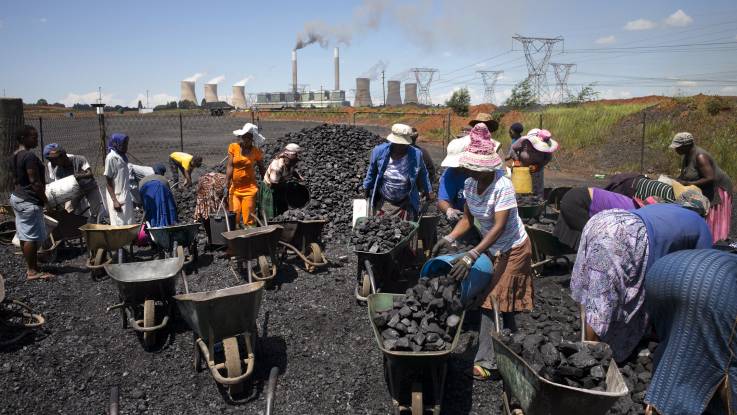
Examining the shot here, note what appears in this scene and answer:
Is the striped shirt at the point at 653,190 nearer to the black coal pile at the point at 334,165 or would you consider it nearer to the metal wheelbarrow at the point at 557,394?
the metal wheelbarrow at the point at 557,394

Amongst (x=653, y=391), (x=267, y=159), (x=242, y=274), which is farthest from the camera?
(x=267, y=159)

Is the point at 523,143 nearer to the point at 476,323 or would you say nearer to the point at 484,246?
the point at 476,323

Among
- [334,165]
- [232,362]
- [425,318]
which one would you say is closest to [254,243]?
[232,362]

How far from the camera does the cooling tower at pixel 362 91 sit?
75438 millimetres

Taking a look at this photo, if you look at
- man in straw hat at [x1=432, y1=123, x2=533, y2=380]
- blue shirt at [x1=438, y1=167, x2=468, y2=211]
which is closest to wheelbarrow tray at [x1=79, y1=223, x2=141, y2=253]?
blue shirt at [x1=438, y1=167, x2=468, y2=211]

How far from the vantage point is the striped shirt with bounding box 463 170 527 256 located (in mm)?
3750

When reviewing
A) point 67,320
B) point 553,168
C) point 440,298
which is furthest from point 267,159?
point 553,168

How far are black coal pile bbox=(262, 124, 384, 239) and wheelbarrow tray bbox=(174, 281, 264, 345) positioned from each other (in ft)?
13.4

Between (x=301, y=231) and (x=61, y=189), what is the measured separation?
3846 millimetres

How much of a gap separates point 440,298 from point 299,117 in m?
48.1

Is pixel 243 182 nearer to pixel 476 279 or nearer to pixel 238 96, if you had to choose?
pixel 476 279

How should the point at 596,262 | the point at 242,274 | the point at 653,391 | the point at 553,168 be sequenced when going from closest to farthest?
the point at 653,391 < the point at 596,262 < the point at 242,274 < the point at 553,168

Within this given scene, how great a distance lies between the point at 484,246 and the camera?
371cm

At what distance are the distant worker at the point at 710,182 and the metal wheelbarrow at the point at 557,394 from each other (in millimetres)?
4288
